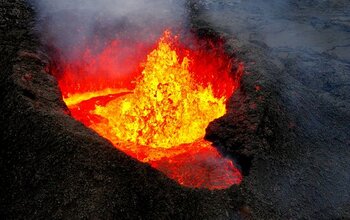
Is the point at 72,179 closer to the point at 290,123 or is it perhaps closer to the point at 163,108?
the point at 290,123

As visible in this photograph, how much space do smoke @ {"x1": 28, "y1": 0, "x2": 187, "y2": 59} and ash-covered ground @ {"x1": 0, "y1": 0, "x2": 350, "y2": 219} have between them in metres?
0.25

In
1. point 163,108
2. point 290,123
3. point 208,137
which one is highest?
point 290,123

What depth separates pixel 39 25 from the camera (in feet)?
12.0

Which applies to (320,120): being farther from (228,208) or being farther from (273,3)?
(273,3)

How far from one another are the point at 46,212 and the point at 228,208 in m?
1.12

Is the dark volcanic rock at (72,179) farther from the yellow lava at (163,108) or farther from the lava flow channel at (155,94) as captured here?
the yellow lava at (163,108)

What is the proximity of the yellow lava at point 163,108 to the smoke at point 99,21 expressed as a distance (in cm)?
26

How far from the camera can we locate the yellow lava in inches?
152

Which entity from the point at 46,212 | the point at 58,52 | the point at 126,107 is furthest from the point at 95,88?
the point at 46,212

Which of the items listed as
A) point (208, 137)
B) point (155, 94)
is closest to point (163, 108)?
point (155, 94)

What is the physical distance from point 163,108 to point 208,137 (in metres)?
1.19

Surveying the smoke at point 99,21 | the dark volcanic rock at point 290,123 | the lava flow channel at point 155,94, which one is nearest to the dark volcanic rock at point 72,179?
the dark volcanic rock at point 290,123

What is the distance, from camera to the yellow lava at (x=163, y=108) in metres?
3.87

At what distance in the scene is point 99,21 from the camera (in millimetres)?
4227
